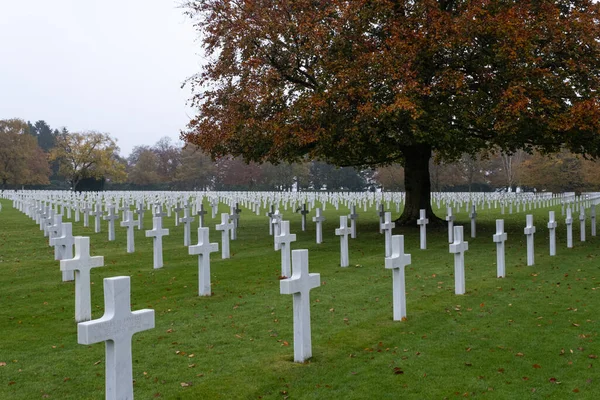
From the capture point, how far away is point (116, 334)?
420 cm

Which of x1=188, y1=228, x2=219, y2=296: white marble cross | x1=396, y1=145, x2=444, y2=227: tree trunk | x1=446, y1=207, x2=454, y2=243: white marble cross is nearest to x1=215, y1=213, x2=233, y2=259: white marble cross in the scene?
x1=188, y1=228, x2=219, y2=296: white marble cross

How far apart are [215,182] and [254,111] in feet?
238

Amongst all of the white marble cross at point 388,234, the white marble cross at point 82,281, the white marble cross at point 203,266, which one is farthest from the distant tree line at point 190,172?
the white marble cross at point 82,281

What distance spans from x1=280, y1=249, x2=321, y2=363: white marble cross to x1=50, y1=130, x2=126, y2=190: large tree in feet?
242

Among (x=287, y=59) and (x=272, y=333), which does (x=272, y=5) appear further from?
(x=272, y=333)

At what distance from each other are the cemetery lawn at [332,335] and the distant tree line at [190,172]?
125 feet

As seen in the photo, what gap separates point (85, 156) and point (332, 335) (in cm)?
7395

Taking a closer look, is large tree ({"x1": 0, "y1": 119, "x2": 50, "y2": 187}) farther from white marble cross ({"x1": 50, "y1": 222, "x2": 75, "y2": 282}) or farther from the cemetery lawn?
white marble cross ({"x1": 50, "y1": 222, "x2": 75, "y2": 282})

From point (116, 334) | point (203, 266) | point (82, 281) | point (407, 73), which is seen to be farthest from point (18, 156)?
point (116, 334)

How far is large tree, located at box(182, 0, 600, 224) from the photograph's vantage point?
54.5ft

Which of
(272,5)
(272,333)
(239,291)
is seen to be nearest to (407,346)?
(272,333)

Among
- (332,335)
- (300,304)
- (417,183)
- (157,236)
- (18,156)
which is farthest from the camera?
(18,156)

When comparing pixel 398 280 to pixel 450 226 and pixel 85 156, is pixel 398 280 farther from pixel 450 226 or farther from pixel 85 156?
pixel 85 156

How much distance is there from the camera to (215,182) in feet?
297
